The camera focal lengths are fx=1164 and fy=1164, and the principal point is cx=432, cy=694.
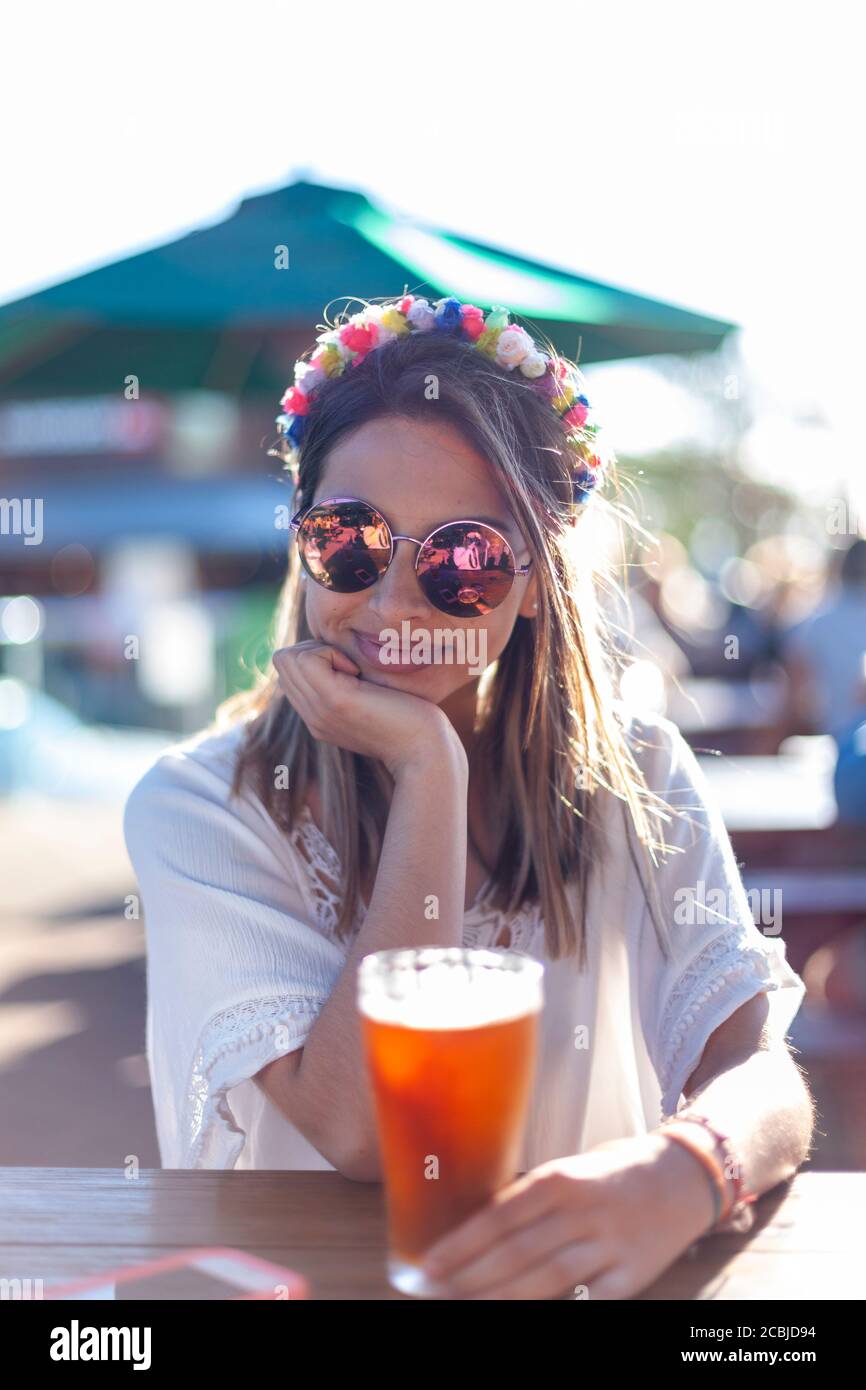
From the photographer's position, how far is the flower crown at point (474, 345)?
6.41ft

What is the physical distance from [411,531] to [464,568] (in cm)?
10

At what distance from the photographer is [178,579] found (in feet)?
63.3

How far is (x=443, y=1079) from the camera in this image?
0.92 m

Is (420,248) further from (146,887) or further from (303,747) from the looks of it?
(146,887)

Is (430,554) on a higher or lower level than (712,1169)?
higher

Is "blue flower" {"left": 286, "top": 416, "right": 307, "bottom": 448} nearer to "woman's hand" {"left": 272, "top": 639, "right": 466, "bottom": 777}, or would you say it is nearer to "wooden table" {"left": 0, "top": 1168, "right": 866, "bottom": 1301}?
"woman's hand" {"left": 272, "top": 639, "right": 466, "bottom": 777}

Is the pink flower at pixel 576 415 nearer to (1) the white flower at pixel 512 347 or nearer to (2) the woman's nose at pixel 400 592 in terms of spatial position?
(1) the white flower at pixel 512 347

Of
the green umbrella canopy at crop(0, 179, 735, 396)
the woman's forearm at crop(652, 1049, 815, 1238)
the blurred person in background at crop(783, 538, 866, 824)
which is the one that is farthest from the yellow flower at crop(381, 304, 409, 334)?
the blurred person in background at crop(783, 538, 866, 824)

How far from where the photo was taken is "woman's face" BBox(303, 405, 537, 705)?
1.72 meters

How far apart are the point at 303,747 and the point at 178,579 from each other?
58.8 feet

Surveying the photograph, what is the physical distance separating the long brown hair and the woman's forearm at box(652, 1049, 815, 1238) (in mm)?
376

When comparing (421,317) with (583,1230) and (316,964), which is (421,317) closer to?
(316,964)

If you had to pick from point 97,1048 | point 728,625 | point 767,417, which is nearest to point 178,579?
point 728,625

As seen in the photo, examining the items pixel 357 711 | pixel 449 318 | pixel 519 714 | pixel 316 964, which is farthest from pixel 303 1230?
pixel 449 318
